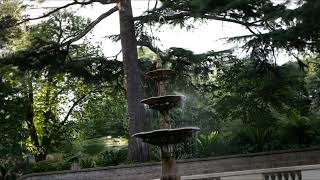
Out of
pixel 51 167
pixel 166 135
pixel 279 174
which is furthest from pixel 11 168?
pixel 166 135

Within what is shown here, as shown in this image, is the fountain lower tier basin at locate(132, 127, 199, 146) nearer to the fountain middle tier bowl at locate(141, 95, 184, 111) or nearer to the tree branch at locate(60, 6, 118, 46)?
the fountain middle tier bowl at locate(141, 95, 184, 111)

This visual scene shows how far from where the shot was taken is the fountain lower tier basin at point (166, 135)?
848 cm

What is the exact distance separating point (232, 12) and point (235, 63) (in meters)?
2.80

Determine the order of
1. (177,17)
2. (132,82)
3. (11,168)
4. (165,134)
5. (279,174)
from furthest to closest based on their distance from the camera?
(11,168) < (132,82) < (177,17) < (279,174) < (165,134)

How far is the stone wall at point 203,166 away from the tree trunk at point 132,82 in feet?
4.71

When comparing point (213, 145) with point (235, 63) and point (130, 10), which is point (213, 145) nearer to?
point (235, 63)

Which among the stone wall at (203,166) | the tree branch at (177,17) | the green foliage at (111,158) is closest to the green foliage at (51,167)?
the green foliage at (111,158)

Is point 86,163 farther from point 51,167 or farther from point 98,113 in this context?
point 98,113

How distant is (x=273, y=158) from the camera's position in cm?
1578

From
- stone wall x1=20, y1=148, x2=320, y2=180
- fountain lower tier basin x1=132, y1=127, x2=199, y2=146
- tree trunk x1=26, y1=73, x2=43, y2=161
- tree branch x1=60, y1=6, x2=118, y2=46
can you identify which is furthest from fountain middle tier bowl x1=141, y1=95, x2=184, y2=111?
tree trunk x1=26, y1=73, x2=43, y2=161

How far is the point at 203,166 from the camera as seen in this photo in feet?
51.6

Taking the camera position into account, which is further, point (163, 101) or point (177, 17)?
point (177, 17)

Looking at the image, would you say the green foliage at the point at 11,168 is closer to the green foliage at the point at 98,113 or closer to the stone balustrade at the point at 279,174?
the green foliage at the point at 98,113

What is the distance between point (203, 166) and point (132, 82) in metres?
4.10
